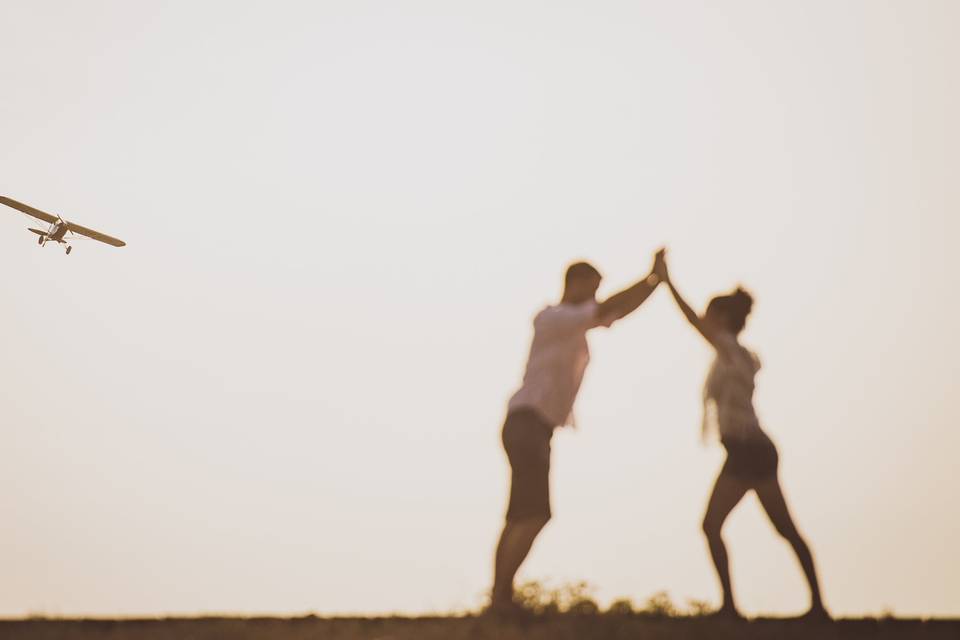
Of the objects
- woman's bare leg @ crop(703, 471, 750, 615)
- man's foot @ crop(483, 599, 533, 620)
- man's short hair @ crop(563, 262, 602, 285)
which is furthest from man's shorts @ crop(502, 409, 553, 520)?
woman's bare leg @ crop(703, 471, 750, 615)

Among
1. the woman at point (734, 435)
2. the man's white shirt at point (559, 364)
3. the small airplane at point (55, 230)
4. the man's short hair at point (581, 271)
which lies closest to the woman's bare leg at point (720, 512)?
the woman at point (734, 435)

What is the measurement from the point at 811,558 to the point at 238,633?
349cm

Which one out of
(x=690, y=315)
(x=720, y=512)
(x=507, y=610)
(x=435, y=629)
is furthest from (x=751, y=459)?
(x=435, y=629)

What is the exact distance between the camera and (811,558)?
7242 mm

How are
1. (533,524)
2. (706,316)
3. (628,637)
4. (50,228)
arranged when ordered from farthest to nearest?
(50,228)
(706,316)
(533,524)
(628,637)

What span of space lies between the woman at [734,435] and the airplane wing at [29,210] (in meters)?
45.5

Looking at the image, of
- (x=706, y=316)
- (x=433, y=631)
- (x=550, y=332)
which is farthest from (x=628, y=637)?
(x=706, y=316)

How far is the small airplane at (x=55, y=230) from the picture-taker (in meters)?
48.3

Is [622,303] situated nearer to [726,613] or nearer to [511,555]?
[511,555]

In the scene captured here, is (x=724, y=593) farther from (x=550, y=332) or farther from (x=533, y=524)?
(x=550, y=332)

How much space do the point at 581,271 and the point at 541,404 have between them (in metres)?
0.83

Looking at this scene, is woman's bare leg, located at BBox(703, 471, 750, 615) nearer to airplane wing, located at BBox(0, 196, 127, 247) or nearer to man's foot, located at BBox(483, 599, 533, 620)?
man's foot, located at BBox(483, 599, 533, 620)

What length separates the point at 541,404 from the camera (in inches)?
262

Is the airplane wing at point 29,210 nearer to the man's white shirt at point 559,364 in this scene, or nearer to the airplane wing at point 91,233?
the airplane wing at point 91,233
